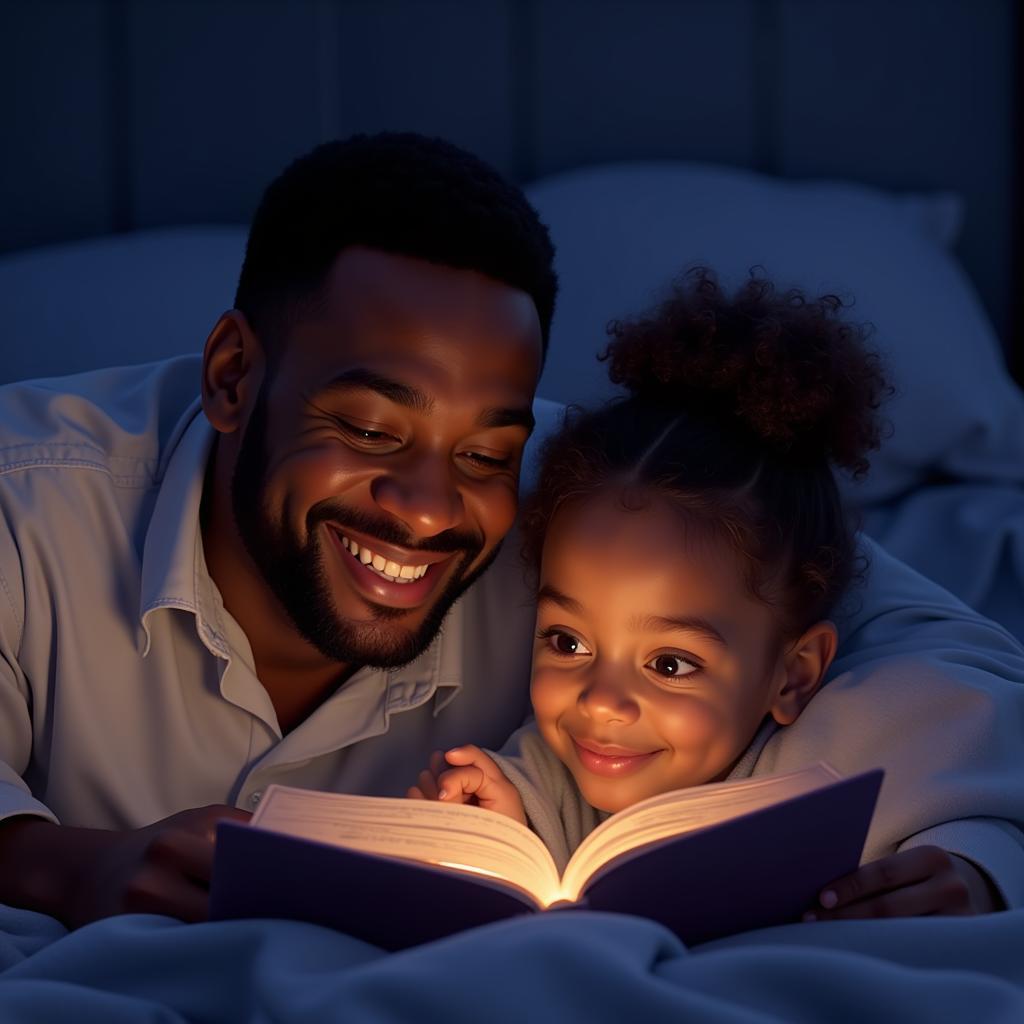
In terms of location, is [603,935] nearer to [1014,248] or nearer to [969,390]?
[969,390]

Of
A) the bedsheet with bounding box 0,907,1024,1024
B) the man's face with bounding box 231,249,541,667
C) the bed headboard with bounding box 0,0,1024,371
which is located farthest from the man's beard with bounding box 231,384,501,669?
the bed headboard with bounding box 0,0,1024,371

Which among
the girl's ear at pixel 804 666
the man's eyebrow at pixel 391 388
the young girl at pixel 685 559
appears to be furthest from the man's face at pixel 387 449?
the girl's ear at pixel 804 666

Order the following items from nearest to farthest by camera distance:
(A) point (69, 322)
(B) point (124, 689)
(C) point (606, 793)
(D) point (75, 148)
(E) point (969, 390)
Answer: (C) point (606, 793) → (B) point (124, 689) → (A) point (69, 322) → (E) point (969, 390) → (D) point (75, 148)

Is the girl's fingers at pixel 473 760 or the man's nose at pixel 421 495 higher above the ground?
the man's nose at pixel 421 495

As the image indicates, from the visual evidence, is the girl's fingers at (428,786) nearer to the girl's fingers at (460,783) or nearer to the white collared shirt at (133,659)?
the girl's fingers at (460,783)

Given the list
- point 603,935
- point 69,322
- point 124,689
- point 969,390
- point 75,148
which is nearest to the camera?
point 603,935

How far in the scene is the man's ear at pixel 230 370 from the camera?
4.37ft

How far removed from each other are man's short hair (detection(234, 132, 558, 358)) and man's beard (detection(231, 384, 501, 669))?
4.8 inches

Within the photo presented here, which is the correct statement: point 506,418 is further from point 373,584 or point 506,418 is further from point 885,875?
point 885,875

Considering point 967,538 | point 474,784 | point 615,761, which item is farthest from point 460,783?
point 967,538

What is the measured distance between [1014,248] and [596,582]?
1.62m

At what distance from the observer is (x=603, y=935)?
740 mm

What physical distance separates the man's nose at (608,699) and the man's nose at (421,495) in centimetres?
20

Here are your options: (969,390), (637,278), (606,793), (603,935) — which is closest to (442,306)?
(606,793)
